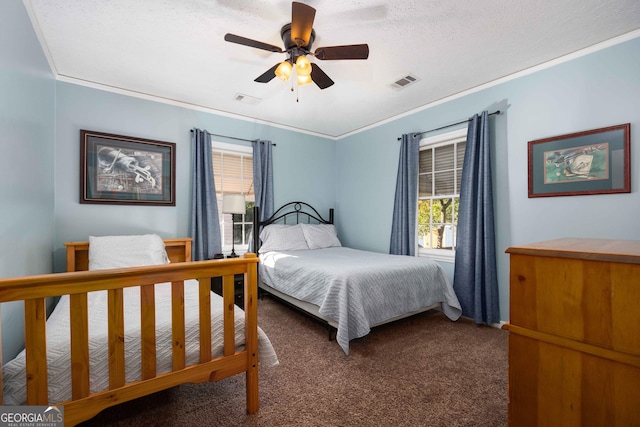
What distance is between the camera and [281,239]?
3775 mm

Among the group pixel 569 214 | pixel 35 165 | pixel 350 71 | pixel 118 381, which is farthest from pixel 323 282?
pixel 35 165

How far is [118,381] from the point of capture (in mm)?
1225

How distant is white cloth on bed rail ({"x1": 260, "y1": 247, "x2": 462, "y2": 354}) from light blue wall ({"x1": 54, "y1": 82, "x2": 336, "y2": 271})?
1452 mm

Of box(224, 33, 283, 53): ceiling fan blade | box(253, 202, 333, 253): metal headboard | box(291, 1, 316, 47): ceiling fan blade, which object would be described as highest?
box(291, 1, 316, 47): ceiling fan blade

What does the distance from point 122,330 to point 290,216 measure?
317cm

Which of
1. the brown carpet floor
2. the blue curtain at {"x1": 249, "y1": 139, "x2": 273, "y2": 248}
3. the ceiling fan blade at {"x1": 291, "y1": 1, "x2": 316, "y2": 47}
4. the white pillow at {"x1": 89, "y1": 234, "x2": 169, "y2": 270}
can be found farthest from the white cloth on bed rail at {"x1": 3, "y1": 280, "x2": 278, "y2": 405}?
the blue curtain at {"x1": 249, "y1": 139, "x2": 273, "y2": 248}

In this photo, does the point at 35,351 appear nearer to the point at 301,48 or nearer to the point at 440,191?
the point at 301,48

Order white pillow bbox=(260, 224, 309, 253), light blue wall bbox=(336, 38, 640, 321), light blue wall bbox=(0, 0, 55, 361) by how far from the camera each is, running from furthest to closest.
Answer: white pillow bbox=(260, 224, 309, 253) → light blue wall bbox=(336, 38, 640, 321) → light blue wall bbox=(0, 0, 55, 361)

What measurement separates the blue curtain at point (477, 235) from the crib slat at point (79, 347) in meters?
3.06

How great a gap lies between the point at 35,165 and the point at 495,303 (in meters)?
4.13

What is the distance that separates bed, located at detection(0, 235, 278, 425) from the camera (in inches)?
42.7

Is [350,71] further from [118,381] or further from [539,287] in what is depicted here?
[118,381]

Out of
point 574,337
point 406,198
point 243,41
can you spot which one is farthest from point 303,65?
point 406,198

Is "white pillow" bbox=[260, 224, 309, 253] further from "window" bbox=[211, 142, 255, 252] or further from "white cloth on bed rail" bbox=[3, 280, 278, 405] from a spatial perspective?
"white cloth on bed rail" bbox=[3, 280, 278, 405]
